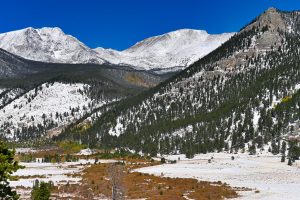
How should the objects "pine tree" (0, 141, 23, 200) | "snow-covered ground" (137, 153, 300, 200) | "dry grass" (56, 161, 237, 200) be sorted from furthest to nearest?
1. "dry grass" (56, 161, 237, 200)
2. "snow-covered ground" (137, 153, 300, 200)
3. "pine tree" (0, 141, 23, 200)

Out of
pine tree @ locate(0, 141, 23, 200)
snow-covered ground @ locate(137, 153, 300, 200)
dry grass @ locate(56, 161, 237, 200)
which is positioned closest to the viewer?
pine tree @ locate(0, 141, 23, 200)

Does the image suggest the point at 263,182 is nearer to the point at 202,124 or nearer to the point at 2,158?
the point at 2,158

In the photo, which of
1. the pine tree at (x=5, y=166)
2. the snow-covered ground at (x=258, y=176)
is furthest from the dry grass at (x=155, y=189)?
the pine tree at (x=5, y=166)

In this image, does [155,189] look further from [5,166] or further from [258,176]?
[5,166]

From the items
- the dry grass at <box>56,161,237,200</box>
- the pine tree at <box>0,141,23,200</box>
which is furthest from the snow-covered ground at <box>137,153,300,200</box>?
the pine tree at <box>0,141,23,200</box>

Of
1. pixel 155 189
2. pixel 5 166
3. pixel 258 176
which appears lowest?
pixel 155 189

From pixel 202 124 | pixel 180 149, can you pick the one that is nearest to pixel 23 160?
pixel 180 149

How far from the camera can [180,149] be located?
15862 cm

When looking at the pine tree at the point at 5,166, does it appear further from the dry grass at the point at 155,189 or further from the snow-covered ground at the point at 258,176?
the snow-covered ground at the point at 258,176

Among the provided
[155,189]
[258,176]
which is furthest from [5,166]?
[258,176]

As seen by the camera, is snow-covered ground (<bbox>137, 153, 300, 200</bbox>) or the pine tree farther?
snow-covered ground (<bbox>137, 153, 300, 200</bbox>)

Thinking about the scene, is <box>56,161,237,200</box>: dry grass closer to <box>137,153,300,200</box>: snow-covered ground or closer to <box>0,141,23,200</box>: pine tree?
<box>137,153,300,200</box>: snow-covered ground

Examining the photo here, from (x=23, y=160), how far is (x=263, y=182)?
102436 mm

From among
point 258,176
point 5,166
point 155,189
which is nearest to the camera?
point 5,166
